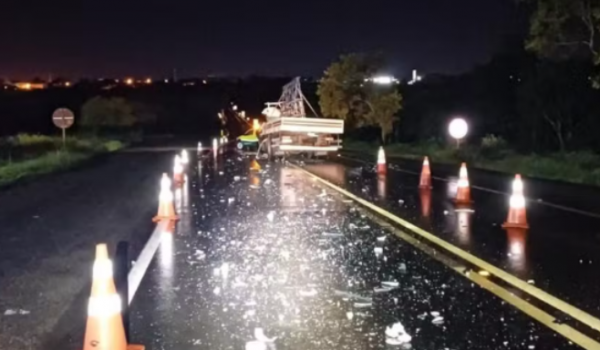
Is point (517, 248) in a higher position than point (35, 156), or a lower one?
higher

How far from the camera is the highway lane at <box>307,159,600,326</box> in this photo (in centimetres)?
1000

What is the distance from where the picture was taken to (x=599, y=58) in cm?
2839

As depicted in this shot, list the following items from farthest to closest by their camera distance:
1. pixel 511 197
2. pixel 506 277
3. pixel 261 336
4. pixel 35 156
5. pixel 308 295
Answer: pixel 35 156, pixel 511 197, pixel 506 277, pixel 308 295, pixel 261 336

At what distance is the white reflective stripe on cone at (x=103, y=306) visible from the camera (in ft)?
20.9

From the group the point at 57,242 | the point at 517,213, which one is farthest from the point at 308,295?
the point at 517,213

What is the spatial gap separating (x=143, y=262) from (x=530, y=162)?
79.5 ft

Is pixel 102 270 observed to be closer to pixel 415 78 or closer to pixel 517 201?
pixel 517 201

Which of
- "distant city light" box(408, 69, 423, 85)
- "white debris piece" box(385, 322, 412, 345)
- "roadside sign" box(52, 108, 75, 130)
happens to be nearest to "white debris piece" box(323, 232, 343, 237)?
"white debris piece" box(385, 322, 412, 345)

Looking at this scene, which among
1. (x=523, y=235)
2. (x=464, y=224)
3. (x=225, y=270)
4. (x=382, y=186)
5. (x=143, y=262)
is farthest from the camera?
(x=382, y=186)

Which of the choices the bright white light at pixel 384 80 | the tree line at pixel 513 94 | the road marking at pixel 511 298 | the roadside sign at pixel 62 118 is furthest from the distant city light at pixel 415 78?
the road marking at pixel 511 298

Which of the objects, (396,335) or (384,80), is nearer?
(396,335)

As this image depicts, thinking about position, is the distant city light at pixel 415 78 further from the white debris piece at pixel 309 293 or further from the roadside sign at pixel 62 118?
the white debris piece at pixel 309 293

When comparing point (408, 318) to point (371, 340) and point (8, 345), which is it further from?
point (8, 345)

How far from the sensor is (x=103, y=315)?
638cm
